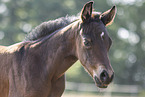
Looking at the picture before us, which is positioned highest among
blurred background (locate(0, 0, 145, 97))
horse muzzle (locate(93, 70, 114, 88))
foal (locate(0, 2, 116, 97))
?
blurred background (locate(0, 0, 145, 97))

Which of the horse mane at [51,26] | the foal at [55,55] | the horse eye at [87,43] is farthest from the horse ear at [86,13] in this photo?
the horse mane at [51,26]

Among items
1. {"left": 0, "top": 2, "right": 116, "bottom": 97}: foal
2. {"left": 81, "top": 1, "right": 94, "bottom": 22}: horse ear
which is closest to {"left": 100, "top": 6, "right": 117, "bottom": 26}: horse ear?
{"left": 0, "top": 2, "right": 116, "bottom": 97}: foal

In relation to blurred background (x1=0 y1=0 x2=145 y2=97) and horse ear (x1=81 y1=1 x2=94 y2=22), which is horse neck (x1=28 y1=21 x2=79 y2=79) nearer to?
horse ear (x1=81 y1=1 x2=94 y2=22)

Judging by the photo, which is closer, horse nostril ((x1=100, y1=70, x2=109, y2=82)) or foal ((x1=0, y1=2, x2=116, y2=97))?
horse nostril ((x1=100, y1=70, x2=109, y2=82))

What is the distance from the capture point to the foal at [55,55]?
3588mm

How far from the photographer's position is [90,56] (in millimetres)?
3613

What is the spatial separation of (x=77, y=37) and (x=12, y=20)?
31.7 m

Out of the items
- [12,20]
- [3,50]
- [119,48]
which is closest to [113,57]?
[119,48]

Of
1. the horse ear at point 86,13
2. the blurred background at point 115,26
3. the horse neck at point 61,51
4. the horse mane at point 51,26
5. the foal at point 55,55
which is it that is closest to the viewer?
the foal at point 55,55

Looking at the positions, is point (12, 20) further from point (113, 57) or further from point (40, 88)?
point (40, 88)

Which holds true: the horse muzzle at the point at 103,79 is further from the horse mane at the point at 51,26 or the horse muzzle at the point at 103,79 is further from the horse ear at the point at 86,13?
the horse mane at the point at 51,26

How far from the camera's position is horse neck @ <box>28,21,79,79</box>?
398cm

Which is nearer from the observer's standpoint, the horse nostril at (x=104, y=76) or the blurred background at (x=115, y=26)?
the horse nostril at (x=104, y=76)

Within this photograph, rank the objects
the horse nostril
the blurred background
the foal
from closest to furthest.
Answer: the horse nostril, the foal, the blurred background
